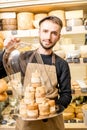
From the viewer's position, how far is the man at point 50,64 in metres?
1.45

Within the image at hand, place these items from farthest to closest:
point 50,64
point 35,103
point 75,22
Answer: point 75,22 < point 50,64 < point 35,103

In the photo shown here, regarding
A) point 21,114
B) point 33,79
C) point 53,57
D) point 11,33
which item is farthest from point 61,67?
point 11,33

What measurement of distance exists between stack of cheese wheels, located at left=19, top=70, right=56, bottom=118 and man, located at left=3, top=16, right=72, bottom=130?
17 cm

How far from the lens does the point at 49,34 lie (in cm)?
147

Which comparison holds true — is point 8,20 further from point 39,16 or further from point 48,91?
point 48,91

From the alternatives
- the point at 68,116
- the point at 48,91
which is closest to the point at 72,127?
the point at 68,116

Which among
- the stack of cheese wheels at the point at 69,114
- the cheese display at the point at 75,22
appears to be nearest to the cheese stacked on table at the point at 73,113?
the stack of cheese wheels at the point at 69,114

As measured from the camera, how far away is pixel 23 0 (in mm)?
2062

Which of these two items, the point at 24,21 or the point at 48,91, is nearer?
the point at 48,91

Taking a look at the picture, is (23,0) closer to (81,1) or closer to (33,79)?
(81,1)

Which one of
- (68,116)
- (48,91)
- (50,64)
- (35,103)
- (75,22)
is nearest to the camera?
(35,103)

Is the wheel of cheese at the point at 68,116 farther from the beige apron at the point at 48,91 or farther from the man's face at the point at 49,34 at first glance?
the man's face at the point at 49,34

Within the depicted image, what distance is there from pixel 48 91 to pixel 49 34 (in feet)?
1.20

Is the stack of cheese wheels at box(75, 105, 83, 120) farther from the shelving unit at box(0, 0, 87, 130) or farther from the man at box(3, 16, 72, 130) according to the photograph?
the man at box(3, 16, 72, 130)
